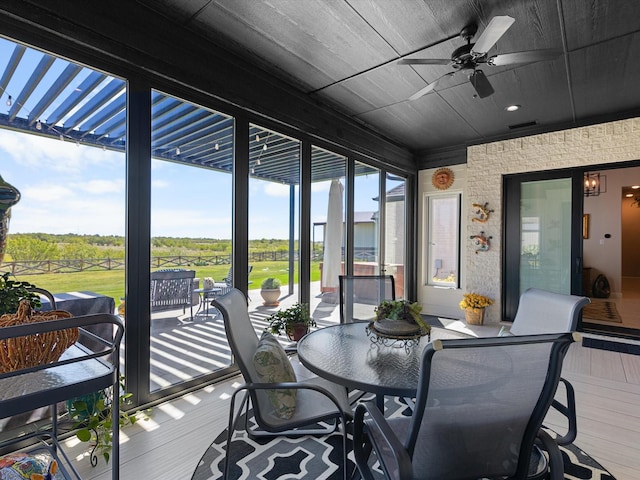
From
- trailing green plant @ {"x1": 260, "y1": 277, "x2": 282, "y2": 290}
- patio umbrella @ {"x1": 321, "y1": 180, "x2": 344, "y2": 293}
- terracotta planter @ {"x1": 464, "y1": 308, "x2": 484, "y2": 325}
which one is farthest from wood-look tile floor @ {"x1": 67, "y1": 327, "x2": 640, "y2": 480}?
terracotta planter @ {"x1": 464, "y1": 308, "x2": 484, "y2": 325}

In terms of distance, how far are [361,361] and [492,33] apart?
7.35 feet

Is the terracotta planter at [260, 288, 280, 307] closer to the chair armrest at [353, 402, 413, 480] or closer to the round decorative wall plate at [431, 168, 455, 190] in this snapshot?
the chair armrest at [353, 402, 413, 480]

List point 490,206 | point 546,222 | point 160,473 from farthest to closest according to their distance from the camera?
point 490,206 < point 546,222 < point 160,473

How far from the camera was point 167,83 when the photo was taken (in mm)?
2600

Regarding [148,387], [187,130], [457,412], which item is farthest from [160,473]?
[187,130]

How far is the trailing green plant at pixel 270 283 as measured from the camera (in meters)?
3.63

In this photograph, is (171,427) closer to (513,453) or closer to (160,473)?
(160,473)

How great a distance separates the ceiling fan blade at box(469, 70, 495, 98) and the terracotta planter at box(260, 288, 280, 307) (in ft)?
9.25

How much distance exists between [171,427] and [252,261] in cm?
158

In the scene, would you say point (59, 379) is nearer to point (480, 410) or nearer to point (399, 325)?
point (480, 410)

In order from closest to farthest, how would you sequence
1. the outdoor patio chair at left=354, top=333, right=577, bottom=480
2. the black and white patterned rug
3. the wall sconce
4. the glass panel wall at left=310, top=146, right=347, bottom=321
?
the outdoor patio chair at left=354, top=333, right=577, bottom=480, the black and white patterned rug, the glass panel wall at left=310, top=146, right=347, bottom=321, the wall sconce

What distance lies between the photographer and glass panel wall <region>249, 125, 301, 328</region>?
11.2 feet

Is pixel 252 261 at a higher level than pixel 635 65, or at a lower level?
lower

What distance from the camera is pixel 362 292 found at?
3283 mm
